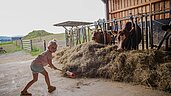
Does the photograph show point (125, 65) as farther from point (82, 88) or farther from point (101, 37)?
point (101, 37)

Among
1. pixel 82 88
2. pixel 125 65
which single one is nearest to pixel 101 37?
pixel 125 65

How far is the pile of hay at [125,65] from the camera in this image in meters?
5.06

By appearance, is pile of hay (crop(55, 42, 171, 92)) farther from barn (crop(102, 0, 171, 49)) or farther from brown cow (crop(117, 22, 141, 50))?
barn (crop(102, 0, 171, 49))

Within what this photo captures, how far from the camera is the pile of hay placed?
5.06 meters

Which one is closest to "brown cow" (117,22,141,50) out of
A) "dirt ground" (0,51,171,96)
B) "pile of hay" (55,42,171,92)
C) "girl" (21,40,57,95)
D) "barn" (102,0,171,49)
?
"barn" (102,0,171,49)

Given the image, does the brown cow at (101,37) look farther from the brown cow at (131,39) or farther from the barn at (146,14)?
the brown cow at (131,39)

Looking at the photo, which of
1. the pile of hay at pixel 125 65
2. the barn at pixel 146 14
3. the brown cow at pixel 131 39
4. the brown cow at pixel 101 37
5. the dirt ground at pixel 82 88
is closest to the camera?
the dirt ground at pixel 82 88

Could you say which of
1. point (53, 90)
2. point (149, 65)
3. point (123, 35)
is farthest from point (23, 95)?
point (123, 35)

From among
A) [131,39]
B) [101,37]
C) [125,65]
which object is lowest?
[125,65]

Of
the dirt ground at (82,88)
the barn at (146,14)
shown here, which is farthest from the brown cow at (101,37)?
the dirt ground at (82,88)

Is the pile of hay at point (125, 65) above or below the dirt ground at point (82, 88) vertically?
above

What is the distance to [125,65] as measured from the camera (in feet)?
19.4

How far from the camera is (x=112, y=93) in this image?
493 centimetres

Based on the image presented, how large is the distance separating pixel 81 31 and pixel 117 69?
22.0ft
